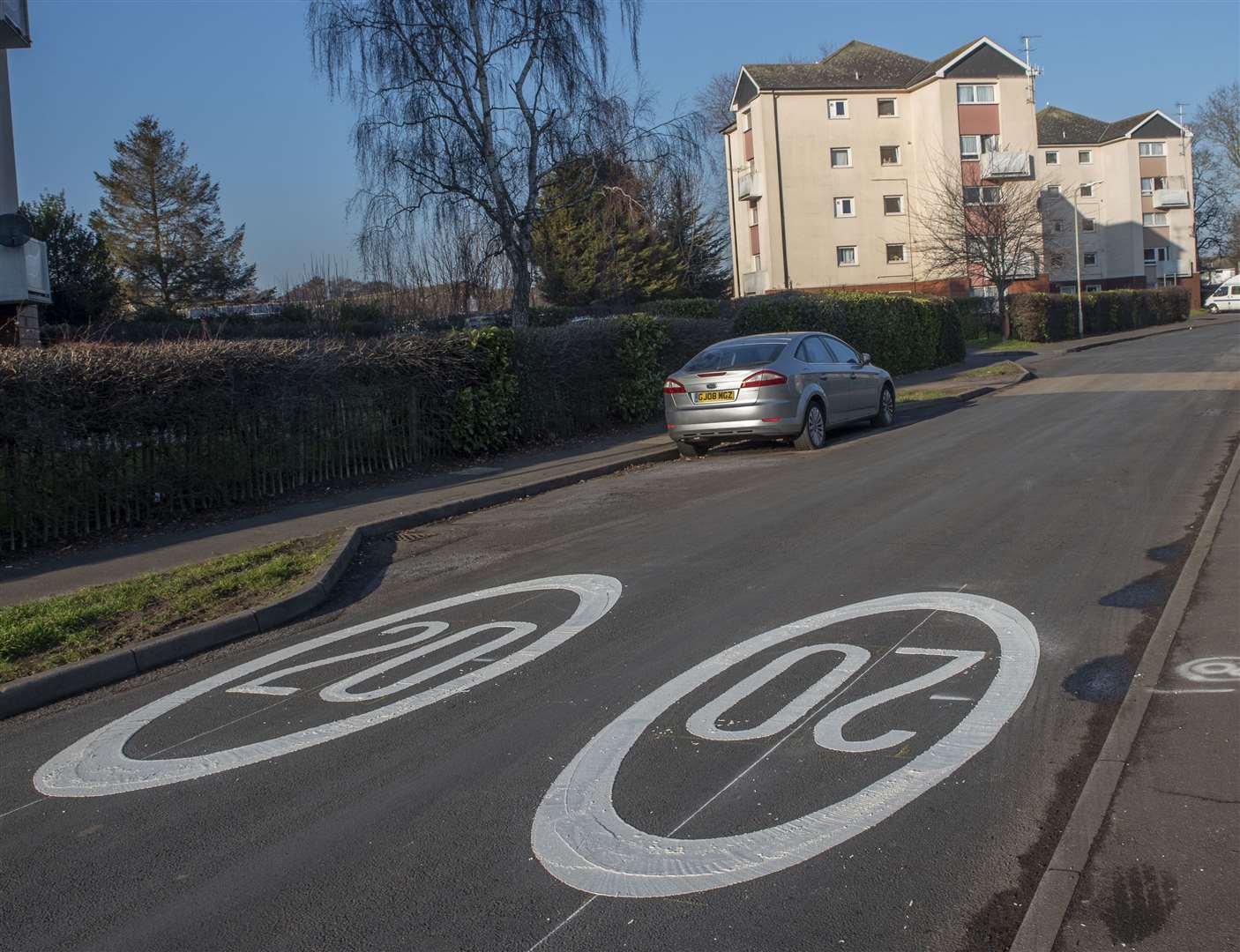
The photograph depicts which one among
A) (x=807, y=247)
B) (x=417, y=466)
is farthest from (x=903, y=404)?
(x=807, y=247)

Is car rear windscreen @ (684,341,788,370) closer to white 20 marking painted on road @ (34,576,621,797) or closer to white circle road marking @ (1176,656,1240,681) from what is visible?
white 20 marking painted on road @ (34,576,621,797)

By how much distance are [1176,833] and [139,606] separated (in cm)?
644

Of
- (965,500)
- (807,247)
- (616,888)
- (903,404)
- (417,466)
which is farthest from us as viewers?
(807,247)

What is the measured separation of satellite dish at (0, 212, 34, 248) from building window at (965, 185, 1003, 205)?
138ft

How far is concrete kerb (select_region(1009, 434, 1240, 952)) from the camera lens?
10.7ft

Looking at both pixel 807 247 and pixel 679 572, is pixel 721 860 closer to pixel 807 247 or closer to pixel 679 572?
pixel 679 572

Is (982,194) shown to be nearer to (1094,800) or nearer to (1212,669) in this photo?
(1212,669)

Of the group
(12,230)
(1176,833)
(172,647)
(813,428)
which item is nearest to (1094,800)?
(1176,833)

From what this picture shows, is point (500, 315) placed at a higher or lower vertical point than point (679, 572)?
higher

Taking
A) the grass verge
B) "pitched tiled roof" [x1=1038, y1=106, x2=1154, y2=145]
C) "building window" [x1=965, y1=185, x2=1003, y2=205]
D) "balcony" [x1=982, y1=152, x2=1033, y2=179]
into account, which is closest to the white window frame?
"balcony" [x1=982, y1=152, x2=1033, y2=179]

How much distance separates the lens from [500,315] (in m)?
31.2

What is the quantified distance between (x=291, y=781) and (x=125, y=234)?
57.7m

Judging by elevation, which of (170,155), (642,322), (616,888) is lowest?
(616,888)

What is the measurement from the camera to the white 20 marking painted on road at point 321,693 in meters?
5.02
